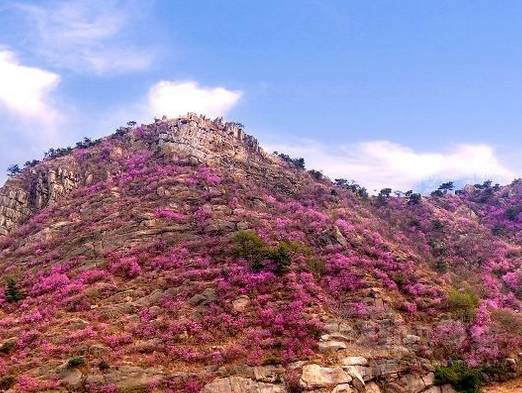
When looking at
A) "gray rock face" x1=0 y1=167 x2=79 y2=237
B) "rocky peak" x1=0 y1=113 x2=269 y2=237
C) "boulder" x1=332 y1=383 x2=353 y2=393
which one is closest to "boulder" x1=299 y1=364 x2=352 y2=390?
"boulder" x1=332 y1=383 x2=353 y2=393

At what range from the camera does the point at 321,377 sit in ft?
116

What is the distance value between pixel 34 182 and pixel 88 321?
37716 mm

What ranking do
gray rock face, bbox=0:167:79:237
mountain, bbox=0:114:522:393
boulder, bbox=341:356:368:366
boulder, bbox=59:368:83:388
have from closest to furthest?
boulder, bbox=59:368:83:388
mountain, bbox=0:114:522:393
boulder, bbox=341:356:368:366
gray rock face, bbox=0:167:79:237

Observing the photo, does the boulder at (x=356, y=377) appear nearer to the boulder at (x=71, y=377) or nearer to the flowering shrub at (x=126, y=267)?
the boulder at (x=71, y=377)

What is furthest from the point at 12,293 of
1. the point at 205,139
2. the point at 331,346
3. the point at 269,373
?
the point at 205,139

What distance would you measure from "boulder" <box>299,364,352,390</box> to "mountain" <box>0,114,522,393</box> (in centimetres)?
9

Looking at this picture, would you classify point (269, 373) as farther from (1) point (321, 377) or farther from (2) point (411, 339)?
(2) point (411, 339)

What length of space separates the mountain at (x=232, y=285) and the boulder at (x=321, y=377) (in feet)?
0.30

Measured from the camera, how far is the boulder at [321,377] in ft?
114

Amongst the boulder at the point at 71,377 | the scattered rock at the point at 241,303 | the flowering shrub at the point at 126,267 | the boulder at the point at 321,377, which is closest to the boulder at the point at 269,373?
the boulder at the point at 321,377

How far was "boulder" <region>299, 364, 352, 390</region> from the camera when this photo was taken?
1368 inches

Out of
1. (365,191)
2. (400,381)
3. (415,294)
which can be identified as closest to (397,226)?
(365,191)

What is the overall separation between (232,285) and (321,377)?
12.9 meters

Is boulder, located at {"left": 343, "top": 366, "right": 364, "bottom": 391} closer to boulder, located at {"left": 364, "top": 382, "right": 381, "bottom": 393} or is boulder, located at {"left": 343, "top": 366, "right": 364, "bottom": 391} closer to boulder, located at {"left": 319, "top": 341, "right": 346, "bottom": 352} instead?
boulder, located at {"left": 364, "top": 382, "right": 381, "bottom": 393}
